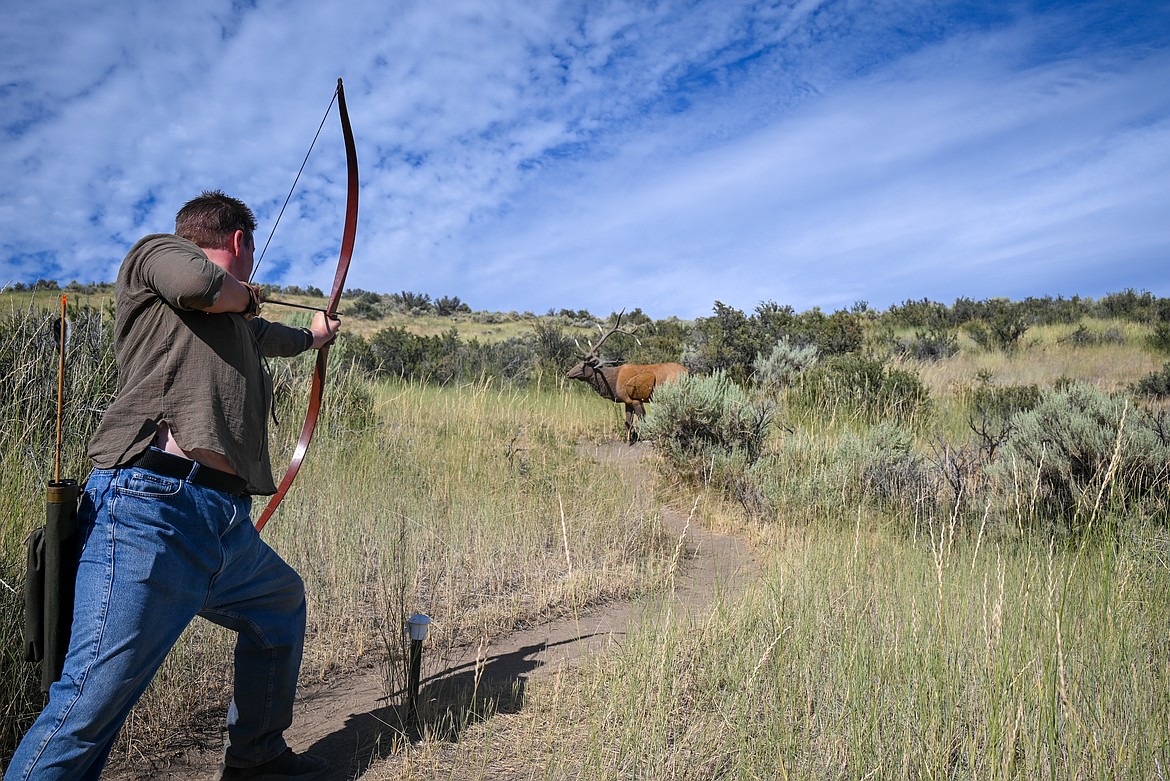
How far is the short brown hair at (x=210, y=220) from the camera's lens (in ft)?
7.56

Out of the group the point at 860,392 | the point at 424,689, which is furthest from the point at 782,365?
the point at 424,689

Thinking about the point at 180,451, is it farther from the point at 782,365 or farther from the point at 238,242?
the point at 782,365

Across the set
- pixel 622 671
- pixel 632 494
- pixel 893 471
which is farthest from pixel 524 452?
pixel 622 671

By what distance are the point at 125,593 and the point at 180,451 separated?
0.41 metres

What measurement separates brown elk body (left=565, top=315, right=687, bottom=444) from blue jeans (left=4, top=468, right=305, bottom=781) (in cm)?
844

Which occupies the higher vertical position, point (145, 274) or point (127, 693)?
point (145, 274)

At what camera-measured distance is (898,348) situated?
18266mm

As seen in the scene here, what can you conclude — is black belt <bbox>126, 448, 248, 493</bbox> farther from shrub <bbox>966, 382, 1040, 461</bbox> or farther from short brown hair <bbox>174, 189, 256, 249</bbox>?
shrub <bbox>966, 382, 1040, 461</bbox>

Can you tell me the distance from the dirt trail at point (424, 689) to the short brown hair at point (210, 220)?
1697 mm

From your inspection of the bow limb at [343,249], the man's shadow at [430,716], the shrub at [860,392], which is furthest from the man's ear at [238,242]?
the shrub at [860,392]

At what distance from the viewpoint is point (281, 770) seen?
2.61 meters

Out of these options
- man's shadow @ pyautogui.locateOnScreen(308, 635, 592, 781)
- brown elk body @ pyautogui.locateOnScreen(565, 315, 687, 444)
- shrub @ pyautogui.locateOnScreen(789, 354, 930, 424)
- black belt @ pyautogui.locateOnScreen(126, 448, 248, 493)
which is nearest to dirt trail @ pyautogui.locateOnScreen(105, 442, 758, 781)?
man's shadow @ pyautogui.locateOnScreen(308, 635, 592, 781)

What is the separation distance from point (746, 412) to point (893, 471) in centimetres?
200

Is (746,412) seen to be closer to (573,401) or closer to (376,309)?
(573,401)
